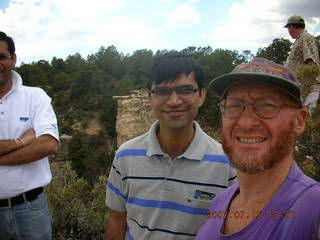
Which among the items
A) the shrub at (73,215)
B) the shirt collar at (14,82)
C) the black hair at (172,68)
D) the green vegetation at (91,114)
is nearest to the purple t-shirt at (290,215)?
the black hair at (172,68)

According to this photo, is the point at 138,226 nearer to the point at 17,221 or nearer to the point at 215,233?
the point at 215,233

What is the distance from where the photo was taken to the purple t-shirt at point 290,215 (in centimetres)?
94

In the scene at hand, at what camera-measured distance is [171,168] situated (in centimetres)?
173

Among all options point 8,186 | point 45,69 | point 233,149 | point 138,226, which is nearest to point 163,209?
point 138,226

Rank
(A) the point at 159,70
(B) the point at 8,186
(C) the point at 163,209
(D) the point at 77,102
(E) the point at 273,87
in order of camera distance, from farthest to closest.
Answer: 1. (D) the point at 77,102
2. (B) the point at 8,186
3. (A) the point at 159,70
4. (C) the point at 163,209
5. (E) the point at 273,87

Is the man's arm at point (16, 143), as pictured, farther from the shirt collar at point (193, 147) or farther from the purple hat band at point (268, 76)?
the purple hat band at point (268, 76)

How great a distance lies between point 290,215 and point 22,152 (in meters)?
1.89

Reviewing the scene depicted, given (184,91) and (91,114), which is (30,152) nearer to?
(184,91)

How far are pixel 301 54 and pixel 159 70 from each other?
139 inches

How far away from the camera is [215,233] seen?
1.23m

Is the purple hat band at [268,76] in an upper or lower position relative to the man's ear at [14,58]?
lower

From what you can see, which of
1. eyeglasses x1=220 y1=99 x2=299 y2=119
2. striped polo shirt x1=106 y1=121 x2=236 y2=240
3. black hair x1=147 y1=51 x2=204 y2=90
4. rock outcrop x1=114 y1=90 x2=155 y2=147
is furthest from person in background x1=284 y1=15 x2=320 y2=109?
rock outcrop x1=114 y1=90 x2=155 y2=147

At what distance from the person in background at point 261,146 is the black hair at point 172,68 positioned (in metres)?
0.52

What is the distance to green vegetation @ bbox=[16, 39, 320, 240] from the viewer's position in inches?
151
